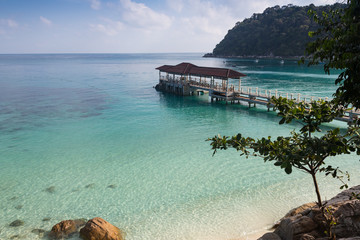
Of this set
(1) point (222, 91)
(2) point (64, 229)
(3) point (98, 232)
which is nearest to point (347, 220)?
(3) point (98, 232)

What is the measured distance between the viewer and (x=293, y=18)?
415 ft

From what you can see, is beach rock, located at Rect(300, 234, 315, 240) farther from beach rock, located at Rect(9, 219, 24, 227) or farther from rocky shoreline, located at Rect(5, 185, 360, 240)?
beach rock, located at Rect(9, 219, 24, 227)

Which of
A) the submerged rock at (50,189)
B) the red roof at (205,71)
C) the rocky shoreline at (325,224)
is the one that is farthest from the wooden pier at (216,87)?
the submerged rock at (50,189)

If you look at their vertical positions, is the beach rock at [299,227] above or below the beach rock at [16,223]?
above

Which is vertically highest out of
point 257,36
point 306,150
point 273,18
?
point 273,18

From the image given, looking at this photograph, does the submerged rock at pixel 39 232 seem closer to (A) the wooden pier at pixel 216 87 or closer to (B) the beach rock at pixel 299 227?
(B) the beach rock at pixel 299 227

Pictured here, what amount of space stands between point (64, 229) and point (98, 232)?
60.4 inches

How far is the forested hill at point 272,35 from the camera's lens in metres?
122

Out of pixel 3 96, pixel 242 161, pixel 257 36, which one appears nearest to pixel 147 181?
pixel 242 161

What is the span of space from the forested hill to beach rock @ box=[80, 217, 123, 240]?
116176 millimetres

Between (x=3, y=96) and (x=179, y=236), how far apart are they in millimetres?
41650

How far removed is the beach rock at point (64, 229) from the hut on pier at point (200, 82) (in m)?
25.3

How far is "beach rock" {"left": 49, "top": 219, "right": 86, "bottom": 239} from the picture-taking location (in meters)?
9.08

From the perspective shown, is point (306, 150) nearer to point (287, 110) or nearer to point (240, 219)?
point (287, 110)
